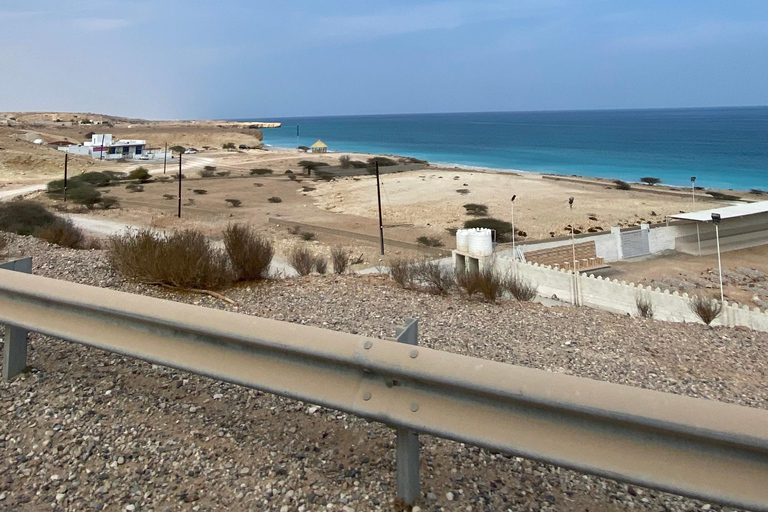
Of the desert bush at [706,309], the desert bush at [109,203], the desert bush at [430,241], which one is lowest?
the desert bush at [706,309]

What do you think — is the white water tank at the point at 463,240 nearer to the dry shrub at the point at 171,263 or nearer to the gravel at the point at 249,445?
the dry shrub at the point at 171,263

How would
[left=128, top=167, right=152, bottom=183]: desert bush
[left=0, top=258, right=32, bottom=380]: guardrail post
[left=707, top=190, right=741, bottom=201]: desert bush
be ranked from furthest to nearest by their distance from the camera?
[left=128, top=167, right=152, bottom=183]: desert bush < [left=707, top=190, right=741, bottom=201]: desert bush < [left=0, top=258, right=32, bottom=380]: guardrail post

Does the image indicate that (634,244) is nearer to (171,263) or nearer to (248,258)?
(248,258)

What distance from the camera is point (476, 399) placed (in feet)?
8.31

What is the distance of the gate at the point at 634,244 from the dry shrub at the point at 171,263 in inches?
848

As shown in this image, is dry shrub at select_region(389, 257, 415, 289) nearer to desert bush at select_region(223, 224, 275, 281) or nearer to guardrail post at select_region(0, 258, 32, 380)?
desert bush at select_region(223, 224, 275, 281)

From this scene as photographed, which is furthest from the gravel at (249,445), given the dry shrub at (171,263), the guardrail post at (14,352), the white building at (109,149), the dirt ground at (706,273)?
the white building at (109,149)

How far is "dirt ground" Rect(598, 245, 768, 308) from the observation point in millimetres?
20125

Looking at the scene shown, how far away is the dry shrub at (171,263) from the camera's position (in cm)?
730

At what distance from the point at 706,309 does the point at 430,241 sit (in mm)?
19737

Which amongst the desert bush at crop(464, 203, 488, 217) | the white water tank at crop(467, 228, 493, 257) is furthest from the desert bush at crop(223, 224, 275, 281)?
the desert bush at crop(464, 203, 488, 217)

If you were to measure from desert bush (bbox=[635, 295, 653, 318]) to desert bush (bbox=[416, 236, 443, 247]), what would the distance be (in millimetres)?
15895

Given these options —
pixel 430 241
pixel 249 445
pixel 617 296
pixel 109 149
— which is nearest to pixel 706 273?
pixel 617 296

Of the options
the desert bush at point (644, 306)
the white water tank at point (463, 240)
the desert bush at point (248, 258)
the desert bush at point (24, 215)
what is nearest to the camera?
the desert bush at point (248, 258)
